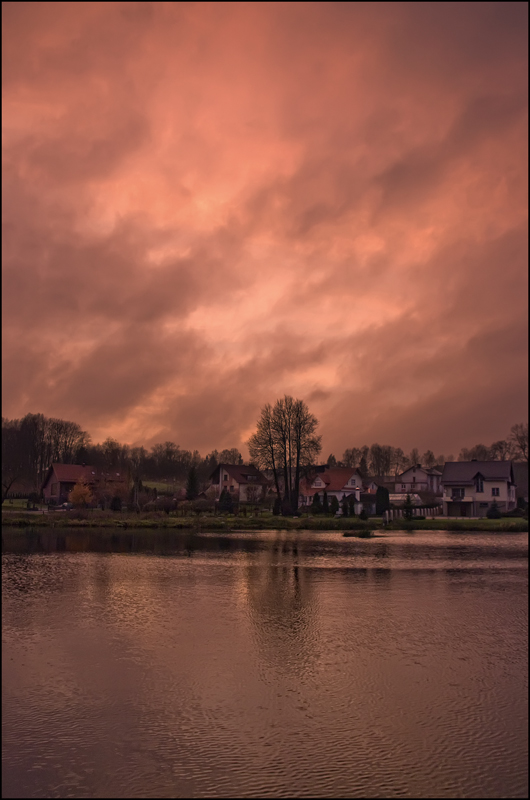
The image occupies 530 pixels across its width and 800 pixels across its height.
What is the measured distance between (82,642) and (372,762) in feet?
28.6

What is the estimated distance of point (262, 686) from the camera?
43.5 ft

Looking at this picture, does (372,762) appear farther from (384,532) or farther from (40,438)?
(40,438)

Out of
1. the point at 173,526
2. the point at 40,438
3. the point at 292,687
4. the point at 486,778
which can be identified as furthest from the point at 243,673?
the point at 40,438

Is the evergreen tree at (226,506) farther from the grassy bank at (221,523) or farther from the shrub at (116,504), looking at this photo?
the shrub at (116,504)

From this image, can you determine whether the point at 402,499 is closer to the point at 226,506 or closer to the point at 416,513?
the point at 416,513

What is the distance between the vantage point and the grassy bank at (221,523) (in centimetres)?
5388

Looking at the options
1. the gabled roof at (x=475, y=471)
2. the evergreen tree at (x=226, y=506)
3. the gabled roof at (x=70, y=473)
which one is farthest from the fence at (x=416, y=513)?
the gabled roof at (x=70, y=473)

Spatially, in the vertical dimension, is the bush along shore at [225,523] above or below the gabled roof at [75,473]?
below

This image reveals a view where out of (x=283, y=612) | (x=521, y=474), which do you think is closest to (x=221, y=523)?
(x=283, y=612)

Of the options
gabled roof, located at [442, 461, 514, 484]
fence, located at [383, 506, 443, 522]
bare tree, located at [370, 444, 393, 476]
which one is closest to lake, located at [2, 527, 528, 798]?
fence, located at [383, 506, 443, 522]

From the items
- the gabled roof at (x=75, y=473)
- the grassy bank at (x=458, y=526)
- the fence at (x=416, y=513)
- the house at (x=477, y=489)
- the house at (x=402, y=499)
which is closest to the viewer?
the grassy bank at (x=458, y=526)

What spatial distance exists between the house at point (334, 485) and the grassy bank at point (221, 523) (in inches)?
1278

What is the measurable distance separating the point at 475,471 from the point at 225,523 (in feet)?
117

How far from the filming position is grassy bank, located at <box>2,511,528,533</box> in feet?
177
